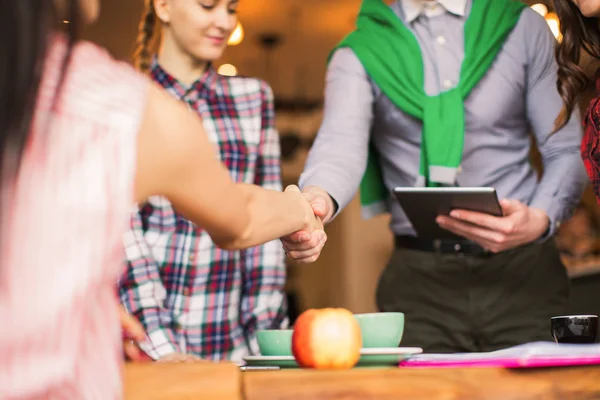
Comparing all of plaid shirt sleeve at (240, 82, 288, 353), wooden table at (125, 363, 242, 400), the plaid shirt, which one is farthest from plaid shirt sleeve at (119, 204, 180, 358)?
wooden table at (125, 363, 242, 400)

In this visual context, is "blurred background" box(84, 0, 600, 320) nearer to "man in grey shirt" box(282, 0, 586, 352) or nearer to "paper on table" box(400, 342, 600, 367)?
"man in grey shirt" box(282, 0, 586, 352)

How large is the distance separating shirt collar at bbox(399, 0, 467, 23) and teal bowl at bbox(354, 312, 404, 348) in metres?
1.06

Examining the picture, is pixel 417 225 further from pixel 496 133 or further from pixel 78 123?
pixel 78 123

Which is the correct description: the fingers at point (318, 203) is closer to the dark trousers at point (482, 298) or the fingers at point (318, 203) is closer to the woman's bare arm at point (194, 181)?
the dark trousers at point (482, 298)

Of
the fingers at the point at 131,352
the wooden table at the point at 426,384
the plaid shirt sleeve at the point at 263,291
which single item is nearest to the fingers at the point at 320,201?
the plaid shirt sleeve at the point at 263,291

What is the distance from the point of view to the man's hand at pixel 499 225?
5.45ft

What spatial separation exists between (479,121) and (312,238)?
2.23ft

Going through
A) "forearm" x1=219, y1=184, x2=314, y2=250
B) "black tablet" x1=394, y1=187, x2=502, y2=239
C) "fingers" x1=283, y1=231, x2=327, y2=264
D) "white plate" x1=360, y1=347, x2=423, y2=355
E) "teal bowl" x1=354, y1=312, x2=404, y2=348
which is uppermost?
"black tablet" x1=394, y1=187, x2=502, y2=239

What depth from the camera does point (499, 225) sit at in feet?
5.44

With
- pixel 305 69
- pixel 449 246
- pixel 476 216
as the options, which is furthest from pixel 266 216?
pixel 305 69

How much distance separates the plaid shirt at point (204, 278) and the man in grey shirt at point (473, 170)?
0.22 meters

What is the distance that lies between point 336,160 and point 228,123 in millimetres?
305

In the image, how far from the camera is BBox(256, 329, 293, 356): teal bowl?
1092 millimetres

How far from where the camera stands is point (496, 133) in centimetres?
187
